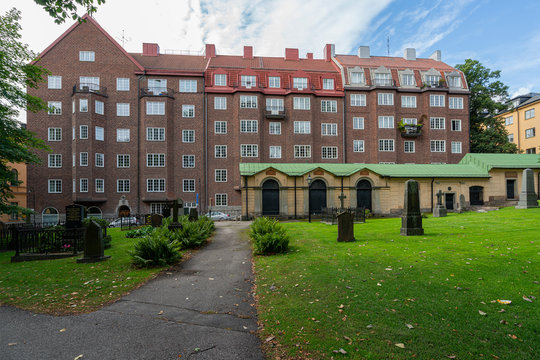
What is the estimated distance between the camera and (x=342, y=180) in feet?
93.9

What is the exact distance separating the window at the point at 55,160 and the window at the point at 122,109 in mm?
9175

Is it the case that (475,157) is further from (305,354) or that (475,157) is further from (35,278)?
(35,278)

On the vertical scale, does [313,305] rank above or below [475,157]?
below

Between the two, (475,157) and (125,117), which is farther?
(125,117)

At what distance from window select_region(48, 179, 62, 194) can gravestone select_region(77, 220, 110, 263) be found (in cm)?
3176

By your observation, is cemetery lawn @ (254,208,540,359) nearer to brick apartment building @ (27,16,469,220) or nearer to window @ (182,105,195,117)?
brick apartment building @ (27,16,469,220)

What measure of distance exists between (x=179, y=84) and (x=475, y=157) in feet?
127

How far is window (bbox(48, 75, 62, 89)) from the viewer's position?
35128 mm

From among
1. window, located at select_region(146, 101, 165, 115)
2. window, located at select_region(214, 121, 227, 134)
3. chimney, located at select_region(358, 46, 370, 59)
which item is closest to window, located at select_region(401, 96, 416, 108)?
chimney, located at select_region(358, 46, 370, 59)

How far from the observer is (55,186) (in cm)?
3503

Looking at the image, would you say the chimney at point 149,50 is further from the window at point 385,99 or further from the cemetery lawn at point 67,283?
the cemetery lawn at point 67,283

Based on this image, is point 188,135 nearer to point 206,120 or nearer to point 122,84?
point 206,120

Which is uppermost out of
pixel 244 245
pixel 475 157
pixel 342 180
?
pixel 475 157

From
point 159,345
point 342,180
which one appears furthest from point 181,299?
point 342,180
